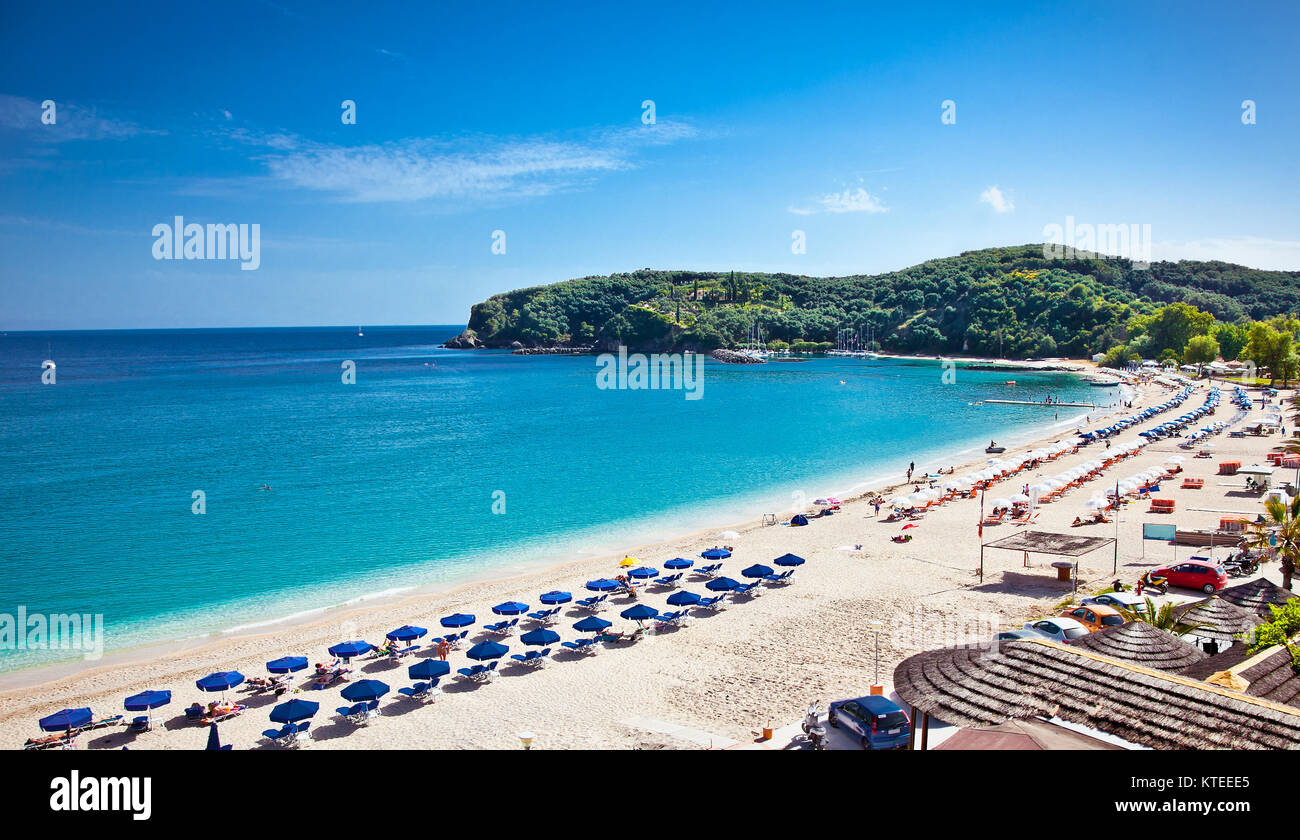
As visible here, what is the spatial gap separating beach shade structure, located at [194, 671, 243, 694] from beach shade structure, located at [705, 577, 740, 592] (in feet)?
39.9

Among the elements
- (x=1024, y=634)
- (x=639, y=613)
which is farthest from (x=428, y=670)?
(x=1024, y=634)

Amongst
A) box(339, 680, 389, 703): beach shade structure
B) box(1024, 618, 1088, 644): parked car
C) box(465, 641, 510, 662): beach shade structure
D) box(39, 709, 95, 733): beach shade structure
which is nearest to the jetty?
box(1024, 618, 1088, 644): parked car

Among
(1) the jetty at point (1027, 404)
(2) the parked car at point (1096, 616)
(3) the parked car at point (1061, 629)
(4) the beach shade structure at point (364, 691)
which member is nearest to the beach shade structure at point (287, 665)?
(4) the beach shade structure at point (364, 691)

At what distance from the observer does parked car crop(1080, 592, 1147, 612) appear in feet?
60.6

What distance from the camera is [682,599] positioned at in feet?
71.4

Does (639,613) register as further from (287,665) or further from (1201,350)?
(1201,350)

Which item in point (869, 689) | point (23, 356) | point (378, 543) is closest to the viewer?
point (869, 689)

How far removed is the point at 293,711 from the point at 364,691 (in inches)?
53.5

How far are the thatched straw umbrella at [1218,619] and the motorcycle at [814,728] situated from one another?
8.01m

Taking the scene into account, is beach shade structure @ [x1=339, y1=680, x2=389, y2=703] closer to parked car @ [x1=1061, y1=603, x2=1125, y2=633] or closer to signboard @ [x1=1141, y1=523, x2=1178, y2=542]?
parked car @ [x1=1061, y1=603, x2=1125, y2=633]

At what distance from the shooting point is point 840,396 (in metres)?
95.9
